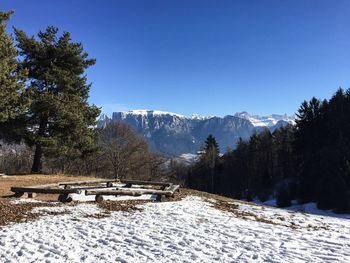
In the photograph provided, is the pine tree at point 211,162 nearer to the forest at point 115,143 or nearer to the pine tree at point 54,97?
the forest at point 115,143

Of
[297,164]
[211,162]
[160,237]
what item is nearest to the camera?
[160,237]

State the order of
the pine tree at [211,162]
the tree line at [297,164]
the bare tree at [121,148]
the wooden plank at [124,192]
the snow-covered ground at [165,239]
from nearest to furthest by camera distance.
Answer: the snow-covered ground at [165,239] < the wooden plank at [124,192] < the tree line at [297,164] < the bare tree at [121,148] < the pine tree at [211,162]

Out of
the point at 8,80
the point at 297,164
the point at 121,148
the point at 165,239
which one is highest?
the point at 8,80

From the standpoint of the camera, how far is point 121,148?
57375 millimetres

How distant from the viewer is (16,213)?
14.2 m

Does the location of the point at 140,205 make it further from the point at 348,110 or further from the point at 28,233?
the point at 348,110

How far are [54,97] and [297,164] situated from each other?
5710cm

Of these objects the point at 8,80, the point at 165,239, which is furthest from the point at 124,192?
the point at 8,80

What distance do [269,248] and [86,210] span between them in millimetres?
8068

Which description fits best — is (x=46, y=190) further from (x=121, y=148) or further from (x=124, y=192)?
(x=121, y=148)

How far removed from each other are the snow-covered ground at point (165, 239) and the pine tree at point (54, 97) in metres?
17.8

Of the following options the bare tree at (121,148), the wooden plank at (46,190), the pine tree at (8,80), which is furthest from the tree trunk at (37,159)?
the bare tree at (121,148)

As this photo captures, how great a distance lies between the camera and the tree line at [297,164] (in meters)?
52.4

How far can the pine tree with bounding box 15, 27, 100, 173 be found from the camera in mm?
32094
